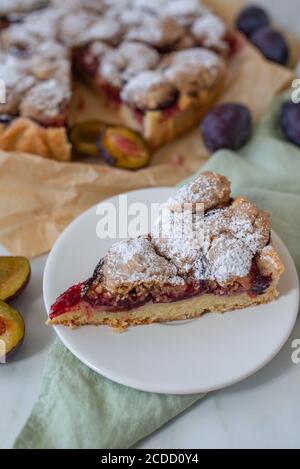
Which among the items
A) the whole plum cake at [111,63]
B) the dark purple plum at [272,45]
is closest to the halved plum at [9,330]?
the whole plum cake at [111,63]

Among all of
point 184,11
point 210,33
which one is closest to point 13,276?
point 210,33

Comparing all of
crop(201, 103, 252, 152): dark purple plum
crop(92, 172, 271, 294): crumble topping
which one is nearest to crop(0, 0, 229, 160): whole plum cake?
crop(201, 103, 252, 152): dark purple plum

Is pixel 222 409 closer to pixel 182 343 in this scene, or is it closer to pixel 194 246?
pixel 182 343

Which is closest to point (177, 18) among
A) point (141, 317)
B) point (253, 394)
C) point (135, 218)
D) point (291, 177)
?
point (291, 177)

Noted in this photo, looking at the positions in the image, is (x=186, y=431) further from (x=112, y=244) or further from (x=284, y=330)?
(x=112, y=244)

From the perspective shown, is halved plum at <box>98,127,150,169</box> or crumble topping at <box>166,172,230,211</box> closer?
crumble topping at <box>166,172,230,211</box>

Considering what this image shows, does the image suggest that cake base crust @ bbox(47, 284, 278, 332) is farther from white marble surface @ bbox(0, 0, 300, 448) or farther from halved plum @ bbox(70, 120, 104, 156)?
halved plum @ bbox(70, 120, 104, 156)
